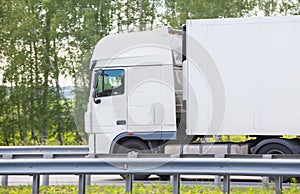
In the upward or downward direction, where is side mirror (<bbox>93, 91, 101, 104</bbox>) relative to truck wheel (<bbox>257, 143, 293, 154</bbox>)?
upward

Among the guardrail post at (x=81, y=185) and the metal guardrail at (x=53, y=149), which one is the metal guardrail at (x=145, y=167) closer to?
the guardrail post at (x=81, y=185)

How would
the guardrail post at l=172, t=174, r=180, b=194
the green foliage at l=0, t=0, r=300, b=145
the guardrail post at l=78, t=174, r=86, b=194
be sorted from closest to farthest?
the guardrail post at l=172, t=174, r=180, b=194 → the guardrail post at l=78, t=174, r=86, b=194 → the green foliage at l=0, t=0, r=300, b=145

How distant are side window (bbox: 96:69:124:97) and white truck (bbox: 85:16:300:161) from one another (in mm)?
23

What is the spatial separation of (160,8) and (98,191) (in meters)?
18.7

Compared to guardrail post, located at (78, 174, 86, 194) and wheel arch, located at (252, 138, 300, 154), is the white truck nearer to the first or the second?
wheel arch, located at (252, 138, 300, 154)

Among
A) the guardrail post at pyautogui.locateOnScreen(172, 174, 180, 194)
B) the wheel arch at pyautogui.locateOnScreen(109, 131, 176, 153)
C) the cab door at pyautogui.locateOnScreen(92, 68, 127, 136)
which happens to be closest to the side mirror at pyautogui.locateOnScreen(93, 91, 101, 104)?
the cab door at pyautogui.locateOnScreen(92, 68, 127, 136)

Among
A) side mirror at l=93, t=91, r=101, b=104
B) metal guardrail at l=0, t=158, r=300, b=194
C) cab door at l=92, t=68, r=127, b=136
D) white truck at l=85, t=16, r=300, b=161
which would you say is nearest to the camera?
metal guardrail at l=0, t=158, r=300, b=194

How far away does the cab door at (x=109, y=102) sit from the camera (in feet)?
47.3

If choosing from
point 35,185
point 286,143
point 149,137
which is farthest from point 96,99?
point 35,185

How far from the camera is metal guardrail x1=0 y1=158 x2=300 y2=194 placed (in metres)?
9.55

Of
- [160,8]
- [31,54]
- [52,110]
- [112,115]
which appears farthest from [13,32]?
[112,115]

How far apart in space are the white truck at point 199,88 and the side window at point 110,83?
23 mm

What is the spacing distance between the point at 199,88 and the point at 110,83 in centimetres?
211

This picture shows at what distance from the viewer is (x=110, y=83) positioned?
14633 mm
